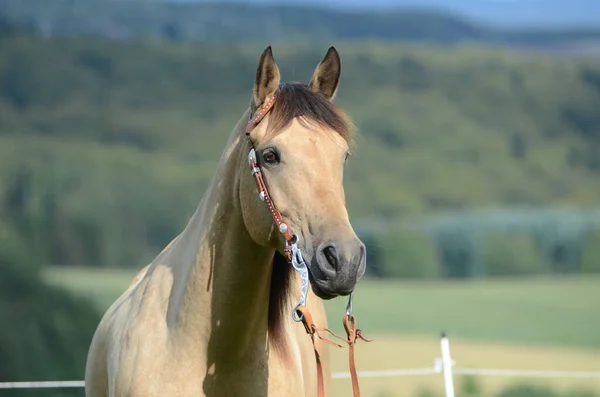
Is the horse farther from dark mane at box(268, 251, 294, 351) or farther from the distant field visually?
the distant field

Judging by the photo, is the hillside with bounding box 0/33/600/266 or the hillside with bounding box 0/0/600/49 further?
the hillside with bounding box 0/0/600/49

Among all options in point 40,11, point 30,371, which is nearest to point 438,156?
point 40,11

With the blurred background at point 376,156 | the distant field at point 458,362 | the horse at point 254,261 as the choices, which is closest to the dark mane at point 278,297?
the horse at point 254,261

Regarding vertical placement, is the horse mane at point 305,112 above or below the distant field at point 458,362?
above

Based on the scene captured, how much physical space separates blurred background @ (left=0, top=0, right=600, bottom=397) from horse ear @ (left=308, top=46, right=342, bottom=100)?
10811mm

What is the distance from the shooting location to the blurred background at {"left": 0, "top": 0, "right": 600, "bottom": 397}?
1575 cm

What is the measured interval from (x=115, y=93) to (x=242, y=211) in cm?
1663

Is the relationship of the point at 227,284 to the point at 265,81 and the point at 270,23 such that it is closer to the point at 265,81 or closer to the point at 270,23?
the point at 265,81

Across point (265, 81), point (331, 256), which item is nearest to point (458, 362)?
point (265, 81)

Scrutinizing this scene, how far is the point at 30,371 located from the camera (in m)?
13.1

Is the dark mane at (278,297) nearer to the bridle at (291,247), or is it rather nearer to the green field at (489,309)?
the bridle at (291,247)

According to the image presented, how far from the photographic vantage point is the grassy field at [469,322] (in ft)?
47.9

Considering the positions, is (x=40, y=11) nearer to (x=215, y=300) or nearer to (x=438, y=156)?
(x=438, y=156)

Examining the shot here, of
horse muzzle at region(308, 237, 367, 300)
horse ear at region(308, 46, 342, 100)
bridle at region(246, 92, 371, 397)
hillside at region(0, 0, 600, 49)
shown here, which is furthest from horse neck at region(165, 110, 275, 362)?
hillside at region(0, 0, 600, 49)
